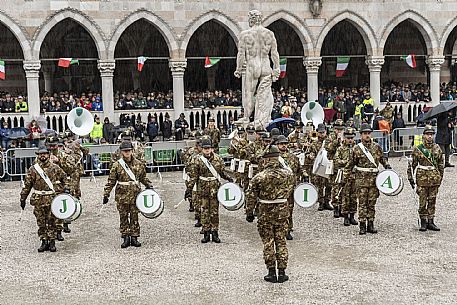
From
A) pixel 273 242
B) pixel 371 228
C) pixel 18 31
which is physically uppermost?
pixel 18 31

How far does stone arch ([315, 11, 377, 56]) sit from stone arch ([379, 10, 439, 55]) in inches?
14.1

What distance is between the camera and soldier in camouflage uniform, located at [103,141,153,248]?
11516 mm

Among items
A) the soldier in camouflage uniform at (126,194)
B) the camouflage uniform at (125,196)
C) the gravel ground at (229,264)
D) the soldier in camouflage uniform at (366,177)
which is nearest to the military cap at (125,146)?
the soldier in camouflage uniform at (126,194)

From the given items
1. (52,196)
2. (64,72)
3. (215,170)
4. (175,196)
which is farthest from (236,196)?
(64,72)

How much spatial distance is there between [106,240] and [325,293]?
4.64 meters

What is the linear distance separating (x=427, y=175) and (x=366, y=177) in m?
1.03

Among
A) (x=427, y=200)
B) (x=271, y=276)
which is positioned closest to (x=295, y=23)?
(x=427, y=200)

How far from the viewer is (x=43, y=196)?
11.4 meters

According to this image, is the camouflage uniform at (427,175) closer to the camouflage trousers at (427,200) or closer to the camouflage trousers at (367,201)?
the camouflage trousers at (427,200)

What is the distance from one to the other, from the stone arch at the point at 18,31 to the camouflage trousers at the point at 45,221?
12149 mm

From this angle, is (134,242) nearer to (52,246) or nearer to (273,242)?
(52,246)

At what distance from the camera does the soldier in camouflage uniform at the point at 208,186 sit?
38.5 ft

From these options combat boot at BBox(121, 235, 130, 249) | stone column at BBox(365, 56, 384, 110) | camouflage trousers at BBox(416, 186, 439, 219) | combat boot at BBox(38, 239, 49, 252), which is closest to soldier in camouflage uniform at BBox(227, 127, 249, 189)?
combat boot at BBox(121, 235, 130, 249)

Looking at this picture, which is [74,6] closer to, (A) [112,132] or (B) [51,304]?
(A) [112,132]
